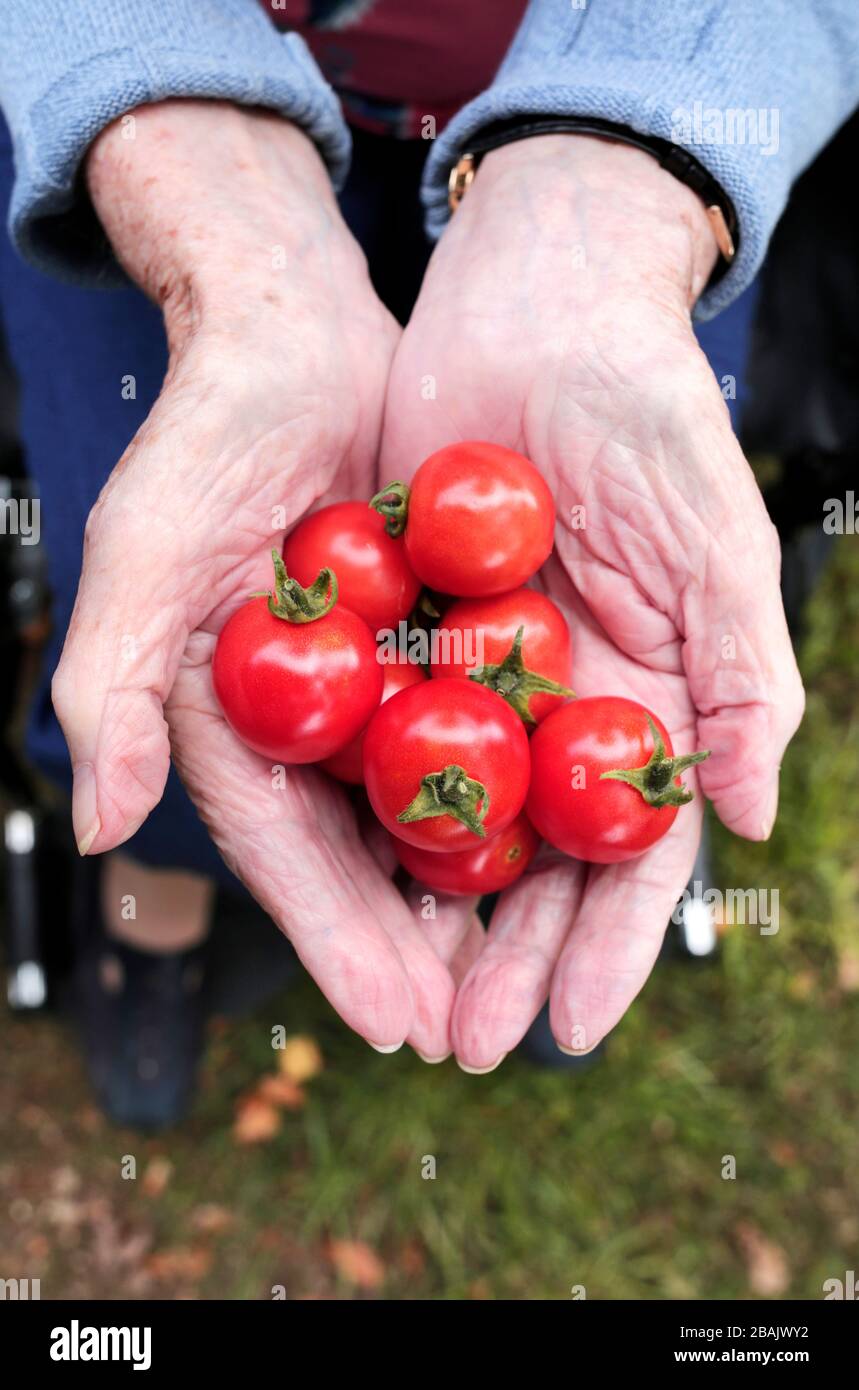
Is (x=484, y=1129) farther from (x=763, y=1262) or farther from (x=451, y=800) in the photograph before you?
(x=451, y=800)

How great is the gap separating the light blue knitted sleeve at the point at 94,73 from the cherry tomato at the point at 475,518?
2.93 ft

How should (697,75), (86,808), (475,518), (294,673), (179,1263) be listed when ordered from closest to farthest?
(86,808), (294,673), (475,518), (697,75), (179,1263)

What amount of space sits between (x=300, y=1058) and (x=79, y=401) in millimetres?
2084

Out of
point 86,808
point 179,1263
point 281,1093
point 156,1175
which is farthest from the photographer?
point 281,1093

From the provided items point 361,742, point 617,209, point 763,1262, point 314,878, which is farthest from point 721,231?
point 763,1262

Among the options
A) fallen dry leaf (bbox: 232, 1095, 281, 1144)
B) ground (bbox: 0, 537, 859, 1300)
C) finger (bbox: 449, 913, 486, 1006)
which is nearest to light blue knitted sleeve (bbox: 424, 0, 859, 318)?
finger (bbox: 449, 913, 486, 1006)

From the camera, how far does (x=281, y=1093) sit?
11.4 feet

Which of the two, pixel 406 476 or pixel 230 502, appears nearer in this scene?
pixel 230 502

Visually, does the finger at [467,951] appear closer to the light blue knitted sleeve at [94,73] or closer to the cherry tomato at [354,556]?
the cherry tomato at [354,556]

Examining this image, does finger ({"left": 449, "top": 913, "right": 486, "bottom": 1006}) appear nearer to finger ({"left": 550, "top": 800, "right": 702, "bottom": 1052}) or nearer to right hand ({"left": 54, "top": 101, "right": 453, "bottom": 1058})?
right hand ({"left": 54, "top": 101, "right": 453, "bottom": 1058})

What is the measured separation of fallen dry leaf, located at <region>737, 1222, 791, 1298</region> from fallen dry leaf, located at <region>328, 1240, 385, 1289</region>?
3.47 feet

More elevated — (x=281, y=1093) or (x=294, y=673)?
(x=294, y=673)

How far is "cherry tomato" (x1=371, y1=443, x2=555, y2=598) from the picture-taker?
6.84 ft

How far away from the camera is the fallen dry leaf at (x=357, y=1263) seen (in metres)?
3.20
